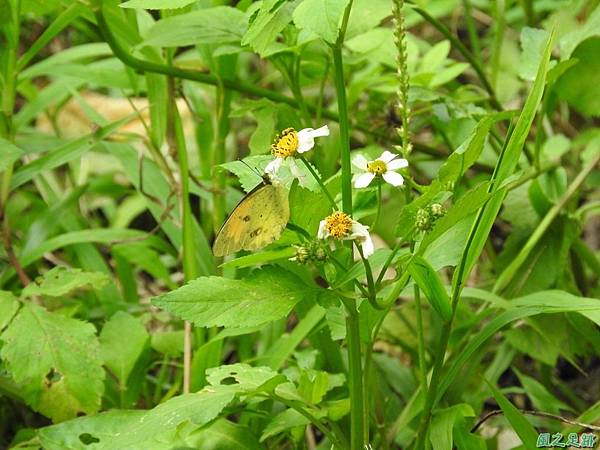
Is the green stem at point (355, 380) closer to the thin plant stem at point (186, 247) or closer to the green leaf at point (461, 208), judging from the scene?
the green leaf at point (461, 208)

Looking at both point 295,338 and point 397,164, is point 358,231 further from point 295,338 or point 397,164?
point 295,338

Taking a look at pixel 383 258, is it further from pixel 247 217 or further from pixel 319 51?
pixel 319 51

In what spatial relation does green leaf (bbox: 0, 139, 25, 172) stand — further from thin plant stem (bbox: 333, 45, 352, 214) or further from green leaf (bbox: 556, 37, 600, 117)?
green leaf (bbox: 556, 37, 600, 117)

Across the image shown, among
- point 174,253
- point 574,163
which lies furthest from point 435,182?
point 574,163

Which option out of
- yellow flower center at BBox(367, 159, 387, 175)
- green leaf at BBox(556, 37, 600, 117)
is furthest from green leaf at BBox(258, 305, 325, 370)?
green leaf at BBox(556, 37, 600, 117)

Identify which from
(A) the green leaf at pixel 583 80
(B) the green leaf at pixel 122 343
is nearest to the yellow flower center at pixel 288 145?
(B) the green leaf at pixel 122 343

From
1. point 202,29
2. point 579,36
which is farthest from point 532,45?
point 202,29
